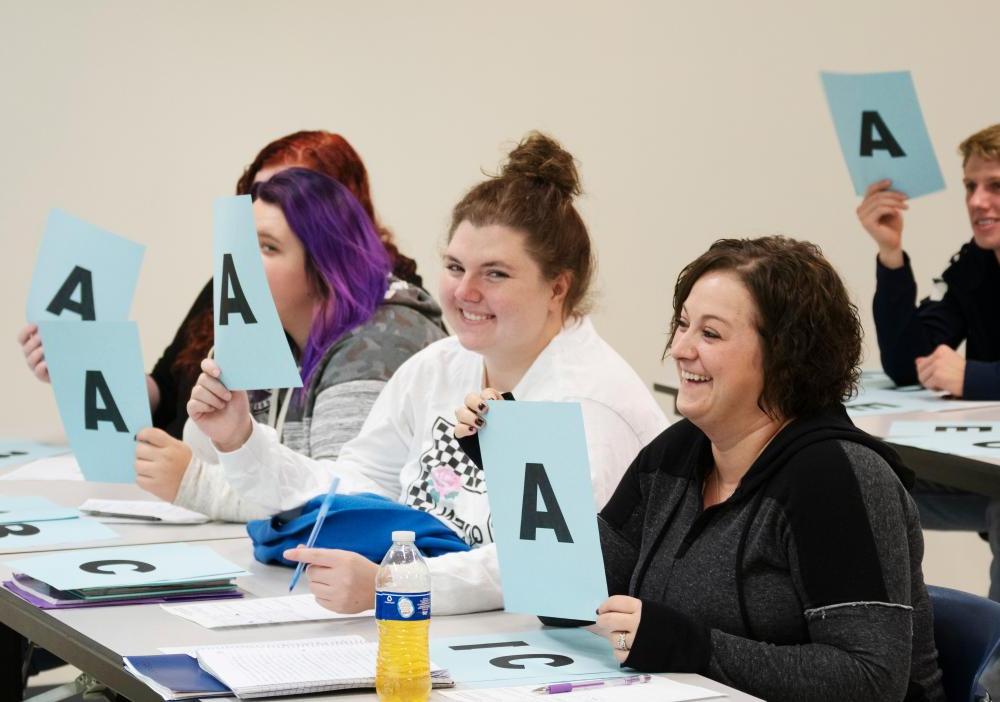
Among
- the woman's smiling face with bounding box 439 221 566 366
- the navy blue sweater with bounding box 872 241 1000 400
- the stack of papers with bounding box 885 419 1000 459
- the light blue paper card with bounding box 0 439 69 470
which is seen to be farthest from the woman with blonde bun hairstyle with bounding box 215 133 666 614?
the navy blue sweater with bounding box 872 241 1000 400

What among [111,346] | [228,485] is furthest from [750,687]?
[111,346]

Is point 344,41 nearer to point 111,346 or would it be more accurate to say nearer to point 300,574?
point 111,346

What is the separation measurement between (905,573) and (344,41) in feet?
12.8

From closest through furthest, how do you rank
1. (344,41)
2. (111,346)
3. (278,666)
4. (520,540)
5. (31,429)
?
(278,666) < (520,540) < (111,346) < (31,429) < (344,41)

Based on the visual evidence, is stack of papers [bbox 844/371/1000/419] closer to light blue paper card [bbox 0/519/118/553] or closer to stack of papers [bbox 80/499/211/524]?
stack of papers [bbox 80/499/211/524]

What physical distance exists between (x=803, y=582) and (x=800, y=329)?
0.35 meters

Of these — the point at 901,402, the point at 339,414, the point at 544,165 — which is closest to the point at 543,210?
the point at 544,165

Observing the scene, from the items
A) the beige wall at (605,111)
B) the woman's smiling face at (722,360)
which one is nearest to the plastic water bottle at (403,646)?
the woman's smiling face at (722,360)

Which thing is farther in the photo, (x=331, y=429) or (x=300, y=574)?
(x=331, y=429)

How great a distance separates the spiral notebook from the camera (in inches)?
60.8

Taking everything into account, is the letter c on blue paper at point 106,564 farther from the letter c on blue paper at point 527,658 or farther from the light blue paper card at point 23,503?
the letter c on blue paper at point 527,658

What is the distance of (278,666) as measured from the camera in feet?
5.33

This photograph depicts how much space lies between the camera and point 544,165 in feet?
8.08

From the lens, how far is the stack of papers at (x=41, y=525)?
2375 mm
